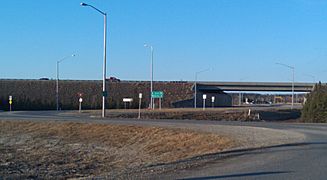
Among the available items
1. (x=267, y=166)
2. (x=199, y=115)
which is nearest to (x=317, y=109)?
(x=199, y=115)

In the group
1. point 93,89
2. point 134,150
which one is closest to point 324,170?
point 134,150

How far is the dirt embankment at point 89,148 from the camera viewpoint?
20.2 metres

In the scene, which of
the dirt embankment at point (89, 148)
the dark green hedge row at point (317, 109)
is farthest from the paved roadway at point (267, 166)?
the dark green hedge row at point (317, 109)

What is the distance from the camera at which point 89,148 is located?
30734 millimetres

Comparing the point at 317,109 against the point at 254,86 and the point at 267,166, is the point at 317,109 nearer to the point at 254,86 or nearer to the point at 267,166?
the point at 267,166

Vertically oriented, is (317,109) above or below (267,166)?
above

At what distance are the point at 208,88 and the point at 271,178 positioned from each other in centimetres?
11959

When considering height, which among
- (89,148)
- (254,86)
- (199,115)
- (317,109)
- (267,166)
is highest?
(254,86)

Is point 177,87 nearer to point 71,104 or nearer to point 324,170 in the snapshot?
point 71,104

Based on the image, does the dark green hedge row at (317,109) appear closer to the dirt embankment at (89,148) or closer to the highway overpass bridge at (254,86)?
the dirt embankment at (89,148)

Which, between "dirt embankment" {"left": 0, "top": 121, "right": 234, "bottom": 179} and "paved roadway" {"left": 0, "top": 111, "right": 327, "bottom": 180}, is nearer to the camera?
"paved roadway" {"left": 0, "top": 111, "right": 327, "bottom": 180}

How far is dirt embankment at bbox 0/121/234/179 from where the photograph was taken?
20184mm

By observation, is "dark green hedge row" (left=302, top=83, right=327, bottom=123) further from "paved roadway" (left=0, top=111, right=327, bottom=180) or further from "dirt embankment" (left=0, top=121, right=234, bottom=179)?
"paved roadway" (left=0, top=111, right=327, bottom=180)

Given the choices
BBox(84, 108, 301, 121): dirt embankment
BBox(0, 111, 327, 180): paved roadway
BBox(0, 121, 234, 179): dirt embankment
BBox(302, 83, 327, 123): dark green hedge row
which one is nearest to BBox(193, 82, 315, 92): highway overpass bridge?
BBox(84, 108, 301, 121): dirt embankment
